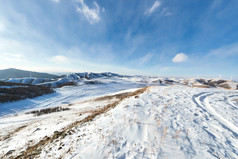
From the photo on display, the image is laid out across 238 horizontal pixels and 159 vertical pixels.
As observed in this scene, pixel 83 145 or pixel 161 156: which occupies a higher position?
pixel 161 156

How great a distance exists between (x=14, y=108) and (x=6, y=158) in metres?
16.1

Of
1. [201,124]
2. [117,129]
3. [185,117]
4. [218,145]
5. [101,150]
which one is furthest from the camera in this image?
[185,117]

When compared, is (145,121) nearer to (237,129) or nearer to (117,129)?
(117,129)

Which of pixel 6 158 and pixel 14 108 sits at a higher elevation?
pixel 6 158

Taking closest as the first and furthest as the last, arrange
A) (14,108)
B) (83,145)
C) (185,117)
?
(83,145)
(185,117)
(14,108)

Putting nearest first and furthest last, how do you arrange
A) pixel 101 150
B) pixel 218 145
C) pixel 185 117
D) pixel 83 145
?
pixel 101 150 → pixel 218 145 → pixel 83 145 → pixel 185 117

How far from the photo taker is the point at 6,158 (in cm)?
429

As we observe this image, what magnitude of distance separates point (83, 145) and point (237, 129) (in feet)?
24.2

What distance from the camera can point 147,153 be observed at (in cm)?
286

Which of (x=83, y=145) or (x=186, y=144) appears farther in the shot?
(x=83, y=145)

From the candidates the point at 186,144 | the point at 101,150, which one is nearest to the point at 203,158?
the point at 186,144

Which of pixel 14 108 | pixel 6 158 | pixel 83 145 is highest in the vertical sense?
pixel 83 145

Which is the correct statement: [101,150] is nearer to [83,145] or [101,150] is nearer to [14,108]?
[83,145]

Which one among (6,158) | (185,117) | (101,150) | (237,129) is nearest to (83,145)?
(101,150)
